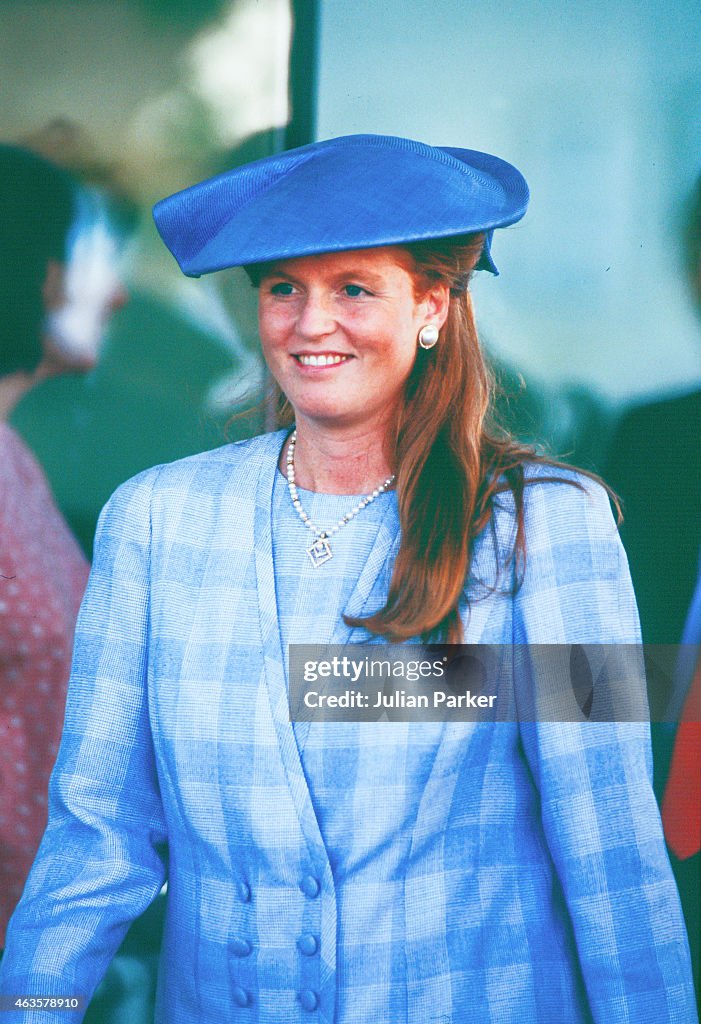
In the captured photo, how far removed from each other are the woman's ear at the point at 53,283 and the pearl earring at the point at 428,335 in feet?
2.21

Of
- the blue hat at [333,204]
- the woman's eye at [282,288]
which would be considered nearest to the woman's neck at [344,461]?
the woman's eye at [282,288]

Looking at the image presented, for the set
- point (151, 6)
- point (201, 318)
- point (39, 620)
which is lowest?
point (39, 620)

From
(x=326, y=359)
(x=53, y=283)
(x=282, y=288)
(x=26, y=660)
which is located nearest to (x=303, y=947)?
(x=26, y=660)

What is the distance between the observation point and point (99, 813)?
1544 mm

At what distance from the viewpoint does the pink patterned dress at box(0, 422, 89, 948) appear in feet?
5.82

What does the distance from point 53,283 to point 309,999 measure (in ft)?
4.14

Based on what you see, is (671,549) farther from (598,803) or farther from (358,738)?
(358,738)

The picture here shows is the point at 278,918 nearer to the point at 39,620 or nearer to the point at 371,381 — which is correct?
the point at 39,620

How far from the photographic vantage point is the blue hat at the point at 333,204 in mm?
1385

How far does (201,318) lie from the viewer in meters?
1.79

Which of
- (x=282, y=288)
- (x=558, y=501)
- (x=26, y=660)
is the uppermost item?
(x=282, y=288)

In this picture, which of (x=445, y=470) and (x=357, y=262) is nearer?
(x=357, y=262)

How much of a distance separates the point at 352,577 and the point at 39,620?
0.61 metres

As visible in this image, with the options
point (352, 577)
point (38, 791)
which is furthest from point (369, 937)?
point (38, 791)
